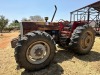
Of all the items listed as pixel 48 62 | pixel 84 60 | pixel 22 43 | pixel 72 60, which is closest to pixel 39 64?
pixel 48 62

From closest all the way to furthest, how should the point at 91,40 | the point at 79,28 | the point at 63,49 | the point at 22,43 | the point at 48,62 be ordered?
the point at 22,43, the point at 48,62, the point at 79,28, the point at 91,40, the point at 63,49

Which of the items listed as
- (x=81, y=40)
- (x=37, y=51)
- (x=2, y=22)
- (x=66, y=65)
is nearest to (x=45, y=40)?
(x=37, y=51)

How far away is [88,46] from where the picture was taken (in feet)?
25.1

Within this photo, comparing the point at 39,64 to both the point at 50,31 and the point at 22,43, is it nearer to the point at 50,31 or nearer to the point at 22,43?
the point at 22,43

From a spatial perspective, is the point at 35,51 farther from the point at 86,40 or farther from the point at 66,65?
the point at 86,40

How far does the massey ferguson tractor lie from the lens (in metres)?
5.34

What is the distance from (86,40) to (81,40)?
48 centimetres

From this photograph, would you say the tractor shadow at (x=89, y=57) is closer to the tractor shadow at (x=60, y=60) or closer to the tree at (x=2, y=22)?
the tractor shadow at (x=60, y=60)

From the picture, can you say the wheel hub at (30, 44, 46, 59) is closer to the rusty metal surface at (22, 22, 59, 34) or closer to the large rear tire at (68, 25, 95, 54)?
the rusty metal surface at (22, 22, 59, 34)

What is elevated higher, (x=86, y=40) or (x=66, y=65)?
(x=86, y=40)

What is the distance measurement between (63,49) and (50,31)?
4.60ft

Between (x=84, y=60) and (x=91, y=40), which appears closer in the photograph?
(x=84, y=60)

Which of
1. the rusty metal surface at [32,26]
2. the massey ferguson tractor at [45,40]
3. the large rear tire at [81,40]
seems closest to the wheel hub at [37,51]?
the massey ferguson tractor at [45,40]

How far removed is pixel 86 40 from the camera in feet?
24.9
